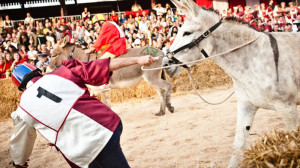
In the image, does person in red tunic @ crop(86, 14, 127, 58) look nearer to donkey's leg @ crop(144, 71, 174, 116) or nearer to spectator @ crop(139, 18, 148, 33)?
donkey's leg @ crop(144, 71, 174, 116)

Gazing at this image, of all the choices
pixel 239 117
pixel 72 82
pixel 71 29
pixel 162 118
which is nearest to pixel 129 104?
pixel 162 118

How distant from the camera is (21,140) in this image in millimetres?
2543

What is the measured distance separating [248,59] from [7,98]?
27.7 feet

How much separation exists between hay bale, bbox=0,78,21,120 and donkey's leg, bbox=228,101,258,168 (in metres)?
7.89

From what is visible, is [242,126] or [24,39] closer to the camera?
[242,126]

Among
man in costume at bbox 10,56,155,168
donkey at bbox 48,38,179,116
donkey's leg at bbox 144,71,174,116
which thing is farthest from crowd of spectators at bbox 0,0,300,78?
man in costume at bbox 10,56,155,168

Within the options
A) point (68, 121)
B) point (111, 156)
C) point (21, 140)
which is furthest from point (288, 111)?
point (21, 140)

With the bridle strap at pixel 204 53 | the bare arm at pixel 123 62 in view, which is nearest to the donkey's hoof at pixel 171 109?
the bridle strap at pixel 204 53

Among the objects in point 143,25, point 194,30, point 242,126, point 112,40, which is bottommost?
point 242,126

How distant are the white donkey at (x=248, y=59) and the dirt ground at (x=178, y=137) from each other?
3.16 feet

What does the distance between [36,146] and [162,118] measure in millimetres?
3059

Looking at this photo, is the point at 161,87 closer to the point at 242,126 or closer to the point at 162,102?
the point at 162,102

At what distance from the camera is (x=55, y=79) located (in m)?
2.54

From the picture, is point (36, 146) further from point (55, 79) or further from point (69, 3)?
point (69, 3)
